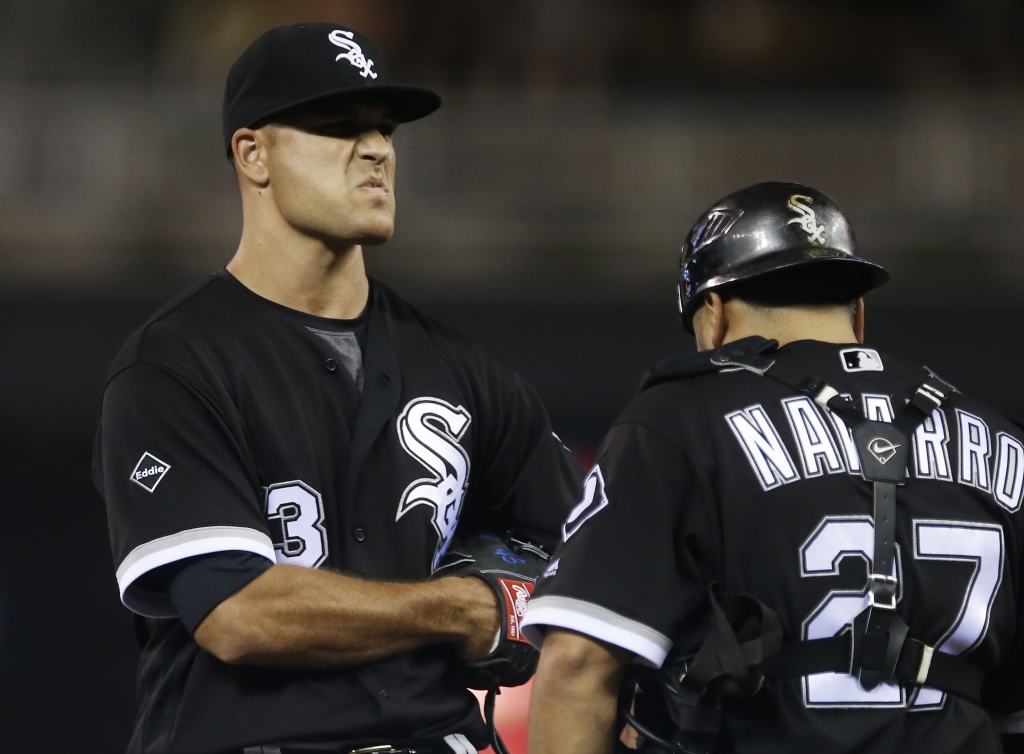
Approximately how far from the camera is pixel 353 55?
3139mm

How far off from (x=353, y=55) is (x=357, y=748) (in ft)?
4.69

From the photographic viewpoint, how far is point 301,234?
10.4ft

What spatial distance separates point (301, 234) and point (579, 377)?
17.7 feet

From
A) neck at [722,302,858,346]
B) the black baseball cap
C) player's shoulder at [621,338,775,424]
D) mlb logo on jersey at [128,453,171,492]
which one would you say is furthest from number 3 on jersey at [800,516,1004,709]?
the black baseball cap

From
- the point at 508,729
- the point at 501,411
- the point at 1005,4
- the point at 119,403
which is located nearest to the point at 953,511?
the point at 501,411

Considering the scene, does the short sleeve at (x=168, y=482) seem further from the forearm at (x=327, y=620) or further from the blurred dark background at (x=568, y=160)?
the blurred dark background at (x=568, y=160)

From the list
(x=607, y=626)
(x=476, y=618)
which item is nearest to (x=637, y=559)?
(x=607, y=626)

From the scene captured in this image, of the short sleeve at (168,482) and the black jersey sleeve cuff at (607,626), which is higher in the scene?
the short sleeve at (168,482)

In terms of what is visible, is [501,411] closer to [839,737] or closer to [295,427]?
[295,427]

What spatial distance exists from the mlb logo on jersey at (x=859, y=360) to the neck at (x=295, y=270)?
1109 mm

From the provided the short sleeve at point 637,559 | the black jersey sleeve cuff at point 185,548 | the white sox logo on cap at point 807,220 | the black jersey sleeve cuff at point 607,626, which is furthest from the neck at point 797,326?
the black jersey sleeve cuff at point 185,548

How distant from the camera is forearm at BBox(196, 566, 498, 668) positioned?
2.74 m

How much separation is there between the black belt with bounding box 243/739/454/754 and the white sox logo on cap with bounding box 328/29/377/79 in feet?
4.49

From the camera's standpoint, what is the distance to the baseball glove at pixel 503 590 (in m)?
3.03
